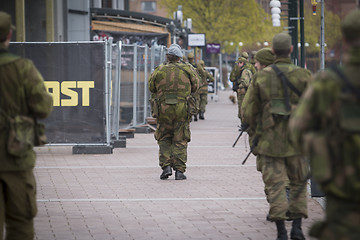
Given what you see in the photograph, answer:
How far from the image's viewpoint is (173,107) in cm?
1169

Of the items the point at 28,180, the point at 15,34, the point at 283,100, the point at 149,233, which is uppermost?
the point at 15,34

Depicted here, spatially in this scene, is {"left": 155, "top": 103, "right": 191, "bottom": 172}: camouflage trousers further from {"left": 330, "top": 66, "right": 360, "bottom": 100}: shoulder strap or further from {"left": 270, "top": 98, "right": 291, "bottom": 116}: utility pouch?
{"left": 330, "top": 66, "right": 360, "bottom": 100}: shoulder strap

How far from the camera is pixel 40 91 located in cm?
568

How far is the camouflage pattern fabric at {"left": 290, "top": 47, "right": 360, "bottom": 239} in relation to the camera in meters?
4.31

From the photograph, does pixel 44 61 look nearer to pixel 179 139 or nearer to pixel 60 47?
pixel 60 47

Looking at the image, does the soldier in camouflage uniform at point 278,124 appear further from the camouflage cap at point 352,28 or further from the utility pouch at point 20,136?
the camouflage cap at point 352,28

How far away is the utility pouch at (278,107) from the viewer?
7250 mm

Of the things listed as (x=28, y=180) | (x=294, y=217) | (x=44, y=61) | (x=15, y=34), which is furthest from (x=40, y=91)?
(x=15, y=34)

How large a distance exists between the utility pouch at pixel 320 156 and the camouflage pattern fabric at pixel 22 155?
202 centimetres

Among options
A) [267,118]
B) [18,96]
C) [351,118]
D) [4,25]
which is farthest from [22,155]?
[267,118]

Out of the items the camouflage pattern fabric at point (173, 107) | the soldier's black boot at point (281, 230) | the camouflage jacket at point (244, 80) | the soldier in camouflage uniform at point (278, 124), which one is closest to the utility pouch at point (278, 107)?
the soldier in camouflage uniform at point (278, 124)

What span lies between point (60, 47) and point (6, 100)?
9544 mm

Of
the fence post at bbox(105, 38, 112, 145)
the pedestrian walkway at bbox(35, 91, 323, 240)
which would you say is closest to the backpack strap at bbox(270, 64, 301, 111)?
the pedestrian walkway at bbox(35, 91, 323, 240)

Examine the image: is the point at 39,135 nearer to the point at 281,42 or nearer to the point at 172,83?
the point at 281,42
